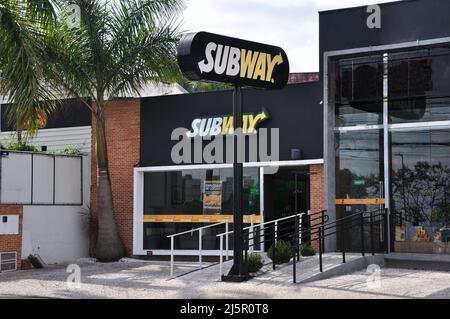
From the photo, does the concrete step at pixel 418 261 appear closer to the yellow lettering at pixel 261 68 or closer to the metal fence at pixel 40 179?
the yellow lettering at pixel 261 68

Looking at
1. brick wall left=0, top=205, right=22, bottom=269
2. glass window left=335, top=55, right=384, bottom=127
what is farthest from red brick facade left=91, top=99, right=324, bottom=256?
glass window left=335, top=55, right=384, bottom=127

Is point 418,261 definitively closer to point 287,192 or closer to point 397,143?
point 397,143

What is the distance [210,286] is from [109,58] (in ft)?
24.3

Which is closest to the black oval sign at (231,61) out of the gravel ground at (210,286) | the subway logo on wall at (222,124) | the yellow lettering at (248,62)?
the yellow lettering at (248,62)

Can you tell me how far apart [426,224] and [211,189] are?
570 centimetres

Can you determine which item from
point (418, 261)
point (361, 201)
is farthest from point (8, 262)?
point (418, 261)

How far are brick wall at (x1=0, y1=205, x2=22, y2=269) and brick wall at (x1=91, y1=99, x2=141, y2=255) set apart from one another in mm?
2799

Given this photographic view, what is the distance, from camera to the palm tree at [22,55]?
15125 millimetres

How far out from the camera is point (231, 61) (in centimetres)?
1345

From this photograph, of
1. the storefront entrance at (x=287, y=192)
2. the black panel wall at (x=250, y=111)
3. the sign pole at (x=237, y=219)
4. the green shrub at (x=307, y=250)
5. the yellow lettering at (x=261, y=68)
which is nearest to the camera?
the sign pole at (x=237, y=219)

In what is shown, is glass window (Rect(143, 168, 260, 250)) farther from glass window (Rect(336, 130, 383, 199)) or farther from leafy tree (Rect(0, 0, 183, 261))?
glass window (Rect(336, 130, 383, 199))

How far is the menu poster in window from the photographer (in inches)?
722
